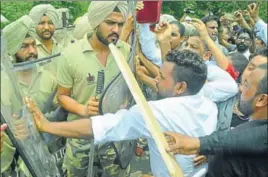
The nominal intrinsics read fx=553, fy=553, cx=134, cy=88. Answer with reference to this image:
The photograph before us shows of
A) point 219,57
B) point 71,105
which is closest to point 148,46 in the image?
point 219,57

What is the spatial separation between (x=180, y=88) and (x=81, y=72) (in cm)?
93

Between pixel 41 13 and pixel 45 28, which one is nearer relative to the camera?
pixel 45 28

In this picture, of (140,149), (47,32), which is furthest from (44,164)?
(47,32)

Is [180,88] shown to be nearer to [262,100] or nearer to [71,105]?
[262,100]

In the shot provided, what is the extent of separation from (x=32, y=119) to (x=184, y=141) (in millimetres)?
723

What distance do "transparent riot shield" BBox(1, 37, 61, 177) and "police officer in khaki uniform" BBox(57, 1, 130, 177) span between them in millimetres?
889

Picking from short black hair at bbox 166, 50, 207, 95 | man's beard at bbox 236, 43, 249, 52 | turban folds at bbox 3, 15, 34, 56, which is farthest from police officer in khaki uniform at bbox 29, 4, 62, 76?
short black hair at bbox 166, 50, 207, 95

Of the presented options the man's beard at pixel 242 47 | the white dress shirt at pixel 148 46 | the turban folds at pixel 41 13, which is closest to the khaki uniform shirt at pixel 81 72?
the white dress shirt at pixel 148 46

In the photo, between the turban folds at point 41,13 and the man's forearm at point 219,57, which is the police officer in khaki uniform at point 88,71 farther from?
the turban folds at point 41,13

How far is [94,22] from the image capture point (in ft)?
12.1

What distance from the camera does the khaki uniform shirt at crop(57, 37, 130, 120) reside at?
11.9 feet

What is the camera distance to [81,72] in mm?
3619

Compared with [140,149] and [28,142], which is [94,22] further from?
[140,149]

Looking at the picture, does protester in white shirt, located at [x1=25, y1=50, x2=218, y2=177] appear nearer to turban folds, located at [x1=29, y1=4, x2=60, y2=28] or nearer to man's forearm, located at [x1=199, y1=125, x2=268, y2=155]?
man's forearm, located at [x1=199, y1=125, x2=268, y2=155]
